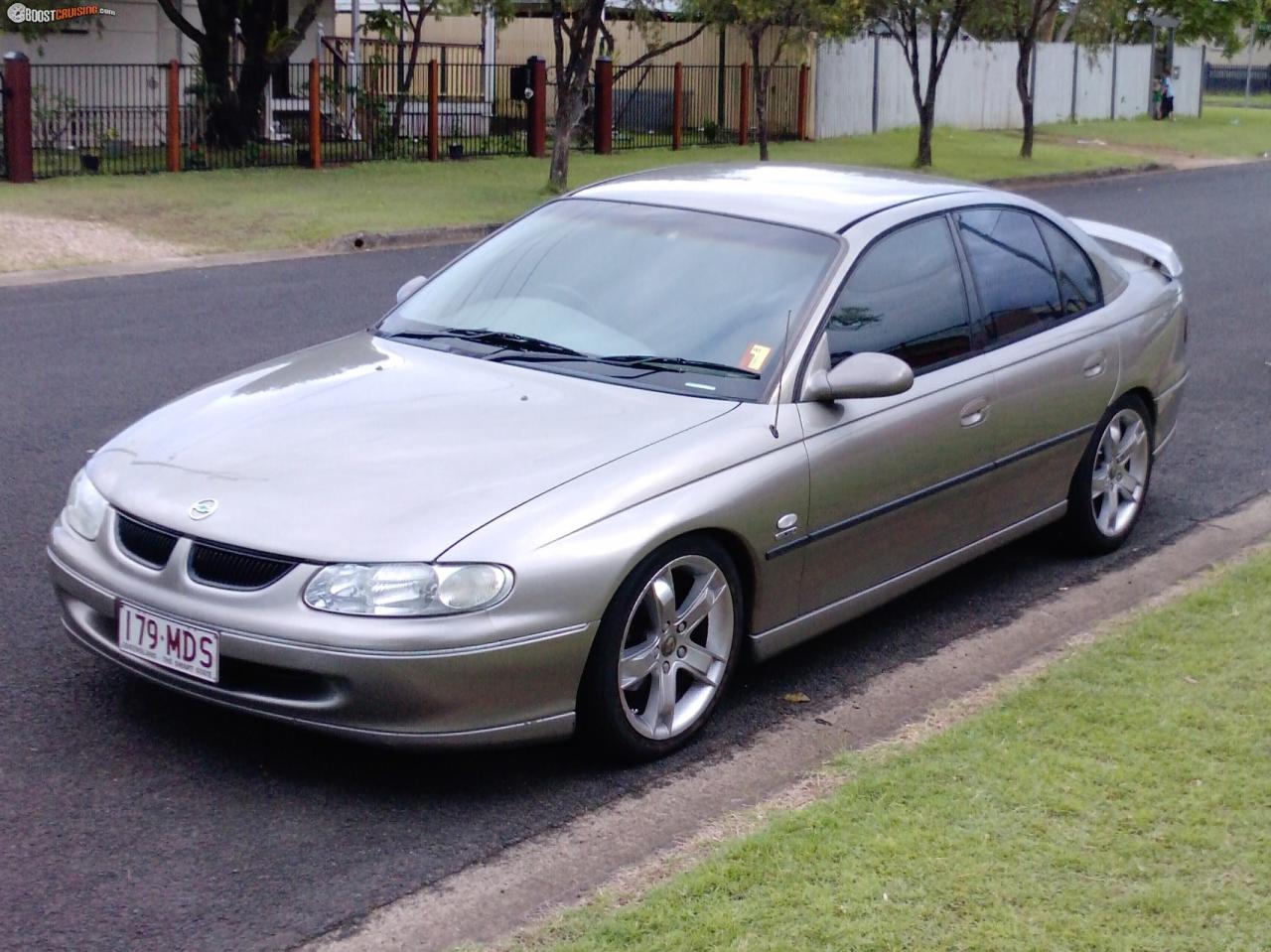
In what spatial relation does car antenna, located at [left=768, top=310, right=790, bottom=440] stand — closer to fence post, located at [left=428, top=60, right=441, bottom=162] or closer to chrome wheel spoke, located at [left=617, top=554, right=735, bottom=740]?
chrome wheel spoke, located at [left=617, top=554, right=735, bottom=740]

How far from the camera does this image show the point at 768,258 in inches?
216

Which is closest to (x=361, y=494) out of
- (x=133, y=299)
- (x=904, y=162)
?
(x=133, y=299)

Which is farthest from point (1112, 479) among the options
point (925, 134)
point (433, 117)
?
point (925, 134)

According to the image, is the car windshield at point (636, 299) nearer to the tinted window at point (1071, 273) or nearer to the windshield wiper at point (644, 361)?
the windshield wiper at point (644, 361)

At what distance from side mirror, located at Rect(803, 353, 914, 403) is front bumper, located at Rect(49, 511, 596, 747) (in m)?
1.19

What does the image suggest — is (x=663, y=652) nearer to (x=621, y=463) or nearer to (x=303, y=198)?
(x=621, y=463)

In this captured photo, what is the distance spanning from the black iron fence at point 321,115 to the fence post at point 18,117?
761mm

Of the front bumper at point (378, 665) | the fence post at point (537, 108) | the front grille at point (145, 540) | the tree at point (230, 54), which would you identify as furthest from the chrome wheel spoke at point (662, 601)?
the fence post at point (537, 108)

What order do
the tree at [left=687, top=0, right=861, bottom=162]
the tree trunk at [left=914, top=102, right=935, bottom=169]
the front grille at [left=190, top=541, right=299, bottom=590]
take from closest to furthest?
the front grille at [left=190, top=541, right=299, bottom=590]
the tree at [left=687, top=0, right=861, bottom=162]
the tree trunk at [left=914, top=102, right=935, bottom=169]

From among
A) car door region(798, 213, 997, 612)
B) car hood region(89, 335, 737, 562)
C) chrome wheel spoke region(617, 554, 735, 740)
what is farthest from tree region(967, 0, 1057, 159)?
chrome wheel spoke region(617, 554, 735, 740)

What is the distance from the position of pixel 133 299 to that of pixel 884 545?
343 inches

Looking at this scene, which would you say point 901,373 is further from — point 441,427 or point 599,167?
point 599,167

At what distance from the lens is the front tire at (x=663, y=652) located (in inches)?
174

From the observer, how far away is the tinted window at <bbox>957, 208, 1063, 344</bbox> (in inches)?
236
